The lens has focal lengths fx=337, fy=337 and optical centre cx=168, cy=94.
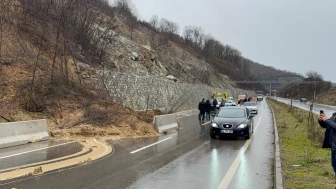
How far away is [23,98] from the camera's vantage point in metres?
17.8

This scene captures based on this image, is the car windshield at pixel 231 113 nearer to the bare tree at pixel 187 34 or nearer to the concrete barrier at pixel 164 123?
the concrete barrier at pixel 164 123

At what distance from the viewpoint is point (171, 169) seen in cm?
888

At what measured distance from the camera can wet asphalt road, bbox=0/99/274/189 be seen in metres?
7.30

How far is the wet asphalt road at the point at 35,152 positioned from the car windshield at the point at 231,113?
7321 mm

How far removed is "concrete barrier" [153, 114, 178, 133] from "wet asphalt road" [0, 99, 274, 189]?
4242 millimetres

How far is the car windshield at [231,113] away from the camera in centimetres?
1652

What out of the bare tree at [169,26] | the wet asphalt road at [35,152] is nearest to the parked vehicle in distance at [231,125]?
the wet asphalt road at [35,152]

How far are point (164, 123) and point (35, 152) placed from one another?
28.3 feet

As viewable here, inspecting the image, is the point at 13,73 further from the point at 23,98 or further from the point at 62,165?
the point at 62,165

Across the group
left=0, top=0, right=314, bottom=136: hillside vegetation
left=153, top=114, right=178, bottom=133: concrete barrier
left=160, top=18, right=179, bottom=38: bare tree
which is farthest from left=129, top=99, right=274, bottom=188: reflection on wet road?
left=160, top=18, right=179, bottom=38: bare tree

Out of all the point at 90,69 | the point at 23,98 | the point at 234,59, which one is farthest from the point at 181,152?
the point at 234,59

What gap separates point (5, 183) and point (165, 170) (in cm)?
375

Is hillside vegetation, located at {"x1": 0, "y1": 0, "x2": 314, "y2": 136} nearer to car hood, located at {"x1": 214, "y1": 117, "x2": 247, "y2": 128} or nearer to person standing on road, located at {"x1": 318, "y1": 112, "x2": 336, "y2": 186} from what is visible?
car hood, located at {"x1": 214, "y1": 117, "x2": 247, "y2": 128}

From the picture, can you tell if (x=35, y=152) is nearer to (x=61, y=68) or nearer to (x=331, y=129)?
(x=331, y=129)
